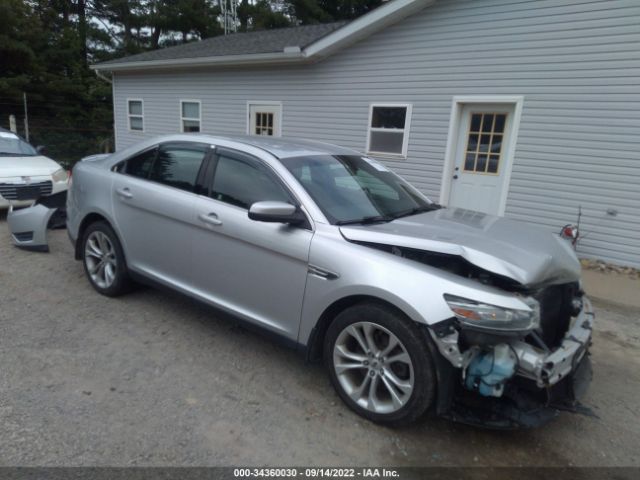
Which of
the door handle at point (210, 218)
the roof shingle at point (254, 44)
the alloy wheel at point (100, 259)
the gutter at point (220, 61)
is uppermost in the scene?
the roof shingle at point (254, 44)

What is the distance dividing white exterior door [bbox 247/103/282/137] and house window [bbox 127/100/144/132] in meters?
4.90

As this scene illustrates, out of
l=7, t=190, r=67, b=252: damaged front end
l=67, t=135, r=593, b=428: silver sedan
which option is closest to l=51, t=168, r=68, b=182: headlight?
l=7, t=190, r=67, b=252: damaged front end

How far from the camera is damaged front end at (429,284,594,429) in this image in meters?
2.19

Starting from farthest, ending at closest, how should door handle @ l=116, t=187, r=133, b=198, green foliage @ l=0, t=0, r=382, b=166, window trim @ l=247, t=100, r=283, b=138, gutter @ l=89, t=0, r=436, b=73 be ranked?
green foliage @ l=0, t=0, r=382, b=166
window trim @ l=247, t=100, r=283, b=138
gutter @ l=89, t=0, r=436, b=73
door handle @ l=116, t=187, r=133, b=198

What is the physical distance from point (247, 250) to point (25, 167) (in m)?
5.82

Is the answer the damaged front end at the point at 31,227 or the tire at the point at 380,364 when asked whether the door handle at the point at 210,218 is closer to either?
the tire at the point at 380,364

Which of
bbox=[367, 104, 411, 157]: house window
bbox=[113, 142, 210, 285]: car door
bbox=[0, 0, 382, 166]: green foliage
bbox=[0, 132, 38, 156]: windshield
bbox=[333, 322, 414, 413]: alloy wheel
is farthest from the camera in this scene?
bbox=[0, 0, 382, 166]: green foliage

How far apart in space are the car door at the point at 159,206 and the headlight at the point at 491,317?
2116 mm

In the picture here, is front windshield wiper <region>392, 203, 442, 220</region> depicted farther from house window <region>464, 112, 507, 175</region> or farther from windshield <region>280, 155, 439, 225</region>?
house window <region>464, 112, 507, 175</region>

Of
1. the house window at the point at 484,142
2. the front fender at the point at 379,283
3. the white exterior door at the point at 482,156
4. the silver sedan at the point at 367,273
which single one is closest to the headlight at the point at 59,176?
the silver sedan at the point at 367,273

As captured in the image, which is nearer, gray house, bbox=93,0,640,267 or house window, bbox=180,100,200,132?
gray house, bbox=93,0,640,267

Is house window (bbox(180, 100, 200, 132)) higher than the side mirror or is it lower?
higher

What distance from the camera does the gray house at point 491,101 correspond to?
21.2 feet

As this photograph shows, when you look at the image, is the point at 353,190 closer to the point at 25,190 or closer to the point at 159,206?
the point at 159,206
